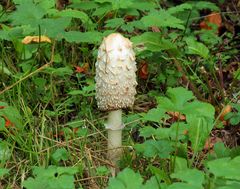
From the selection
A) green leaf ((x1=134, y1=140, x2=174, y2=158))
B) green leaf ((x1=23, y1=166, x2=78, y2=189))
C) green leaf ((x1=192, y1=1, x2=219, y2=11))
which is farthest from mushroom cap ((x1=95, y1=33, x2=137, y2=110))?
green leaf ((x1=192, y1=1, x2=219, y2=11))

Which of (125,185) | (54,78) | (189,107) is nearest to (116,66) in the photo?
(189,107)

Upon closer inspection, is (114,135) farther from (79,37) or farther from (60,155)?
(79,37)

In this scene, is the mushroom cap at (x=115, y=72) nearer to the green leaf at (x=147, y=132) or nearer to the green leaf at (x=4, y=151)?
the green leaf at (x=147, y=132)

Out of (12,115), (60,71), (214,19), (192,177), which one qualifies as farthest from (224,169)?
(214,19)

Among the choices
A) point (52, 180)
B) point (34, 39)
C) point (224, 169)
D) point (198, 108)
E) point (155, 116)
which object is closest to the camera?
point (224, 169)


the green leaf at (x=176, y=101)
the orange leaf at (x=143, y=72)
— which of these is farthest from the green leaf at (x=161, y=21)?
the green leaf at (x=176, y=101)

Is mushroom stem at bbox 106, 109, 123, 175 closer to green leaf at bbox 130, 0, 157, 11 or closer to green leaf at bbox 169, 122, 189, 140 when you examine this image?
green leaf at bbox 169, 122, 189, 140

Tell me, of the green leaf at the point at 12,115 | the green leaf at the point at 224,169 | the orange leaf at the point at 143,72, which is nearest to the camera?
the green leaf at the point at 224,169
